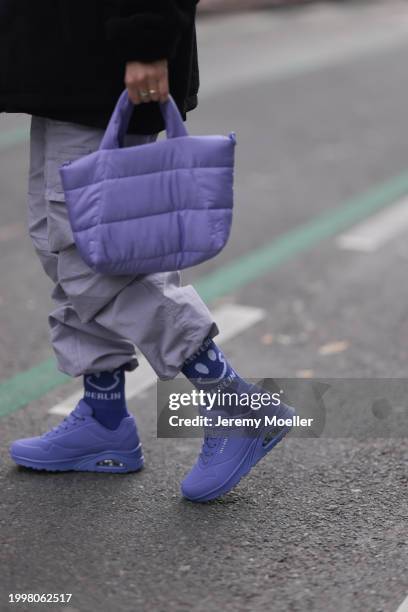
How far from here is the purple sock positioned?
11.0 ft

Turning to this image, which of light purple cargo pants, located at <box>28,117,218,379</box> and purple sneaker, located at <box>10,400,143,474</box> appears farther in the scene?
purple sneaker, located at <box>10,400,143,474</box>

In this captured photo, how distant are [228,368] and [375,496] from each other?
0.53m

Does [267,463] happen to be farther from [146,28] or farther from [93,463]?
[146,28]

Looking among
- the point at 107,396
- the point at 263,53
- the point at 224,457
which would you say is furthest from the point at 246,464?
the point at 263,53

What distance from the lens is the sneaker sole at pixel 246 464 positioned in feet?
10.5

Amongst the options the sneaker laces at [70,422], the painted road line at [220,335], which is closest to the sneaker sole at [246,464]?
the sneaker laces at [70,422]

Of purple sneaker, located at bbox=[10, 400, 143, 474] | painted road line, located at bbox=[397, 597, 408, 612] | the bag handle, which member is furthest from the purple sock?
painted road line, located at bbox=[397, 597, 408, 612]

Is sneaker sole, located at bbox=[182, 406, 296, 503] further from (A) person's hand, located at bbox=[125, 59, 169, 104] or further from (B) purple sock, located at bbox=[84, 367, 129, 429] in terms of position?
(A) person's hand, located at bbox=[125, 59, 169, 104]

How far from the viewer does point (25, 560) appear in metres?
2.86

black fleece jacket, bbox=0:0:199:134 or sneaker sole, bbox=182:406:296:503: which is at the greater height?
black fleece jacket, bbox=0:0:199:134

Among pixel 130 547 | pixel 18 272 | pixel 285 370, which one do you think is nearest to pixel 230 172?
pixel 130 547

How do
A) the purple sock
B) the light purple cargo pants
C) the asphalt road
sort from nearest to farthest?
the asphalt road, the light purple cargo pants, the purple sock

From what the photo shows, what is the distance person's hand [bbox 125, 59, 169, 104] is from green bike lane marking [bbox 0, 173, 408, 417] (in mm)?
1370

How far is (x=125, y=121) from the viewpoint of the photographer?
295 centimetres
